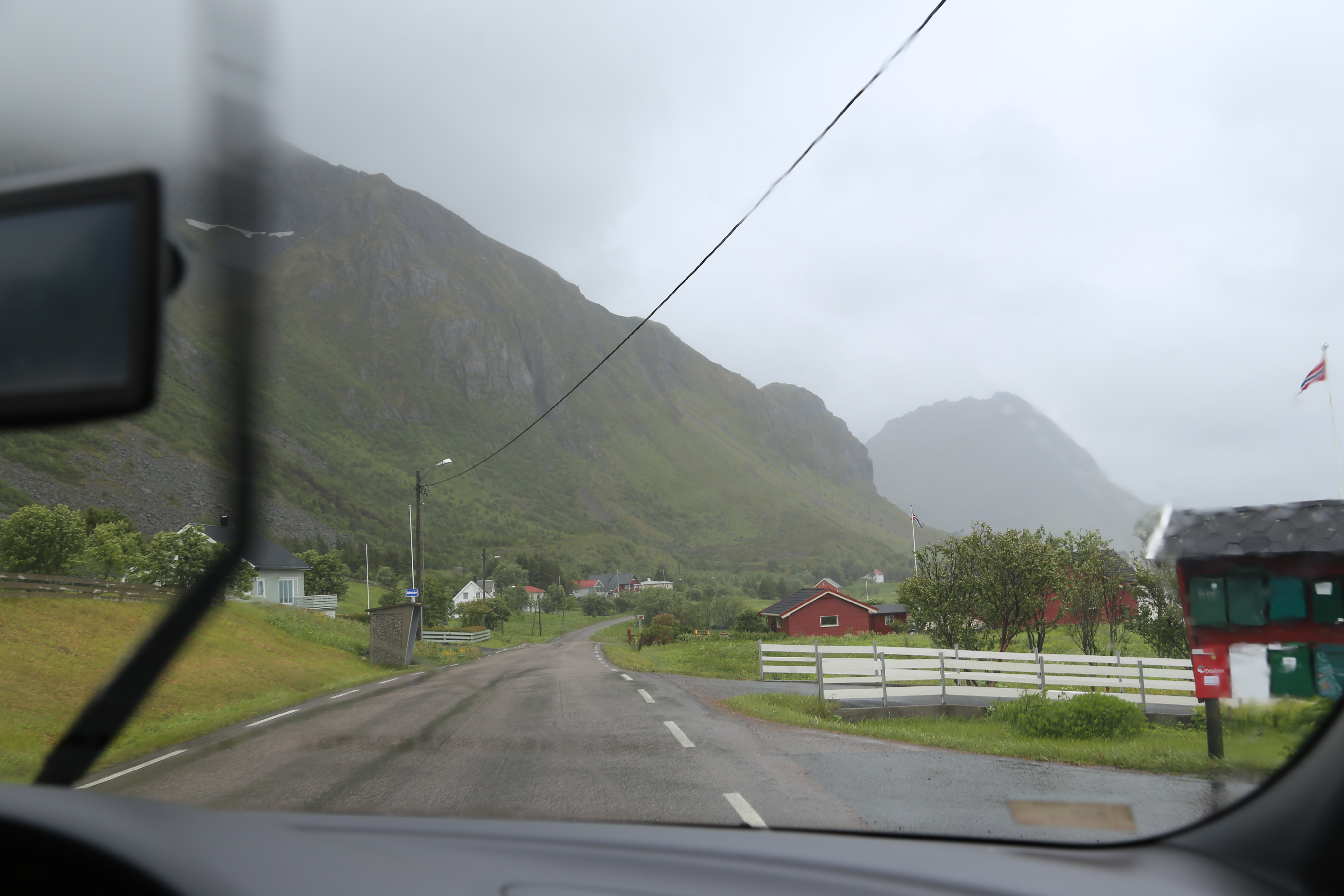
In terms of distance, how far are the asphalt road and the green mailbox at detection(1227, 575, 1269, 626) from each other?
0.39 meters

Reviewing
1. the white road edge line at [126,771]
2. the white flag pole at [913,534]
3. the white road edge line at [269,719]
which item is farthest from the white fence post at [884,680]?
the white road edge line at [126,771]

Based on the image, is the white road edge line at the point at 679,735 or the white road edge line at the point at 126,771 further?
the white road edge line at the point at 679,735

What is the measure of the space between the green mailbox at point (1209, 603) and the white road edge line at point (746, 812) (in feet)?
4.29

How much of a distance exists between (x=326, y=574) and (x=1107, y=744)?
11.6ft

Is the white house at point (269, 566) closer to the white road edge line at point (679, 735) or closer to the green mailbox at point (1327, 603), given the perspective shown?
the white road edge line at point (679, 735)

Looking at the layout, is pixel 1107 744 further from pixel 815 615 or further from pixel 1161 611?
pixel 815 615

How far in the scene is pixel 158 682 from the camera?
2105 mm

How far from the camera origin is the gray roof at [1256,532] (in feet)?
5.66

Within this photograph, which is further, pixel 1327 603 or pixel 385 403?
pixel 385 403

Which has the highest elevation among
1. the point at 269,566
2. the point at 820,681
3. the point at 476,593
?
the point at 269,566

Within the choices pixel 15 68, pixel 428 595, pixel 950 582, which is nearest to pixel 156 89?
pixel 15 68

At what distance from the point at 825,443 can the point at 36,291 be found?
9169 mm

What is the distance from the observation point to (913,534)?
4680 millimetres

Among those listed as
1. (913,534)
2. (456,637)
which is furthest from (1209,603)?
(456,637)
